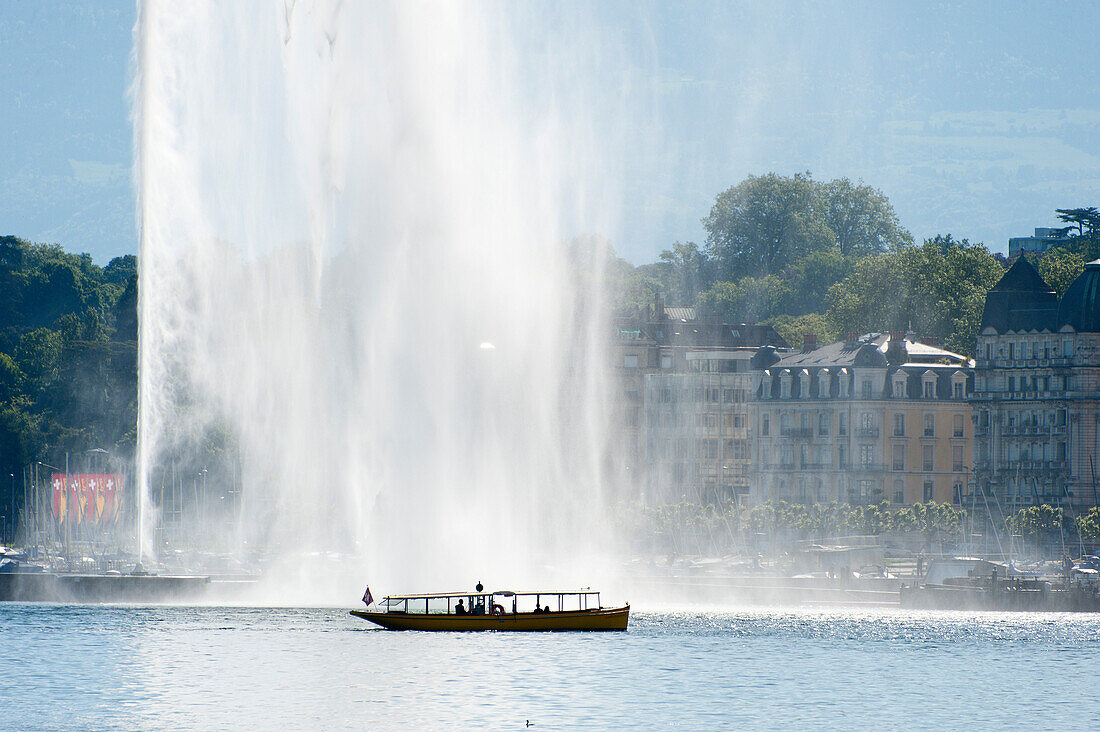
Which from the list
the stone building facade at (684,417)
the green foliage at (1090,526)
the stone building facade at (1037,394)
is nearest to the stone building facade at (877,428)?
the stone building facade at (1037,394)

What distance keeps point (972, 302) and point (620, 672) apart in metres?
111

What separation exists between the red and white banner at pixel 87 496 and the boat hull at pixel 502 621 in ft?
185

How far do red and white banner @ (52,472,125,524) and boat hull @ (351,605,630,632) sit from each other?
2224 inches

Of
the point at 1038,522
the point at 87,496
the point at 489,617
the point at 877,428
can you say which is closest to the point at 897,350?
the point at 877,428

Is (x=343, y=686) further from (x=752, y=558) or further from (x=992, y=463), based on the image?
(x=992, y=463)

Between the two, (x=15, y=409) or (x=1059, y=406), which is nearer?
(x=1059, y=406)

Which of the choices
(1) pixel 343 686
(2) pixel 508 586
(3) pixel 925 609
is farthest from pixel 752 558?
(1) pixel 343 686

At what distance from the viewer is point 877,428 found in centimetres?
17050

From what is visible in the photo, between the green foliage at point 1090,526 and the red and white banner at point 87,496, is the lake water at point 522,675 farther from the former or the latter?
the red and white banner at point 87,496

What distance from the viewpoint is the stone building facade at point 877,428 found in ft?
556

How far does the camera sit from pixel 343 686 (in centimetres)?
7181

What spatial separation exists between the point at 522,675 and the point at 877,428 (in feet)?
323

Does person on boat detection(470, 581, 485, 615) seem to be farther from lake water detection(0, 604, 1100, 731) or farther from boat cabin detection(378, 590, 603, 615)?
lake water detection(0, 604, 1100, 731)

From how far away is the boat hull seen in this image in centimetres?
8481
